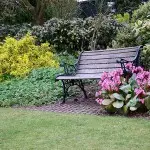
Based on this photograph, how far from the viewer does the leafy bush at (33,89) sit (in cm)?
824

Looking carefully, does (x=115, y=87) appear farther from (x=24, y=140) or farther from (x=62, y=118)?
(x=24, y=140)

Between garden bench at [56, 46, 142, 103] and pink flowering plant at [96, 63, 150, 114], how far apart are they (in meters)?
0.86

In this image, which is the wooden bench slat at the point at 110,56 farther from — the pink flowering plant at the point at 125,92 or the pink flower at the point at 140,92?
the pink flower at the point at 140,92

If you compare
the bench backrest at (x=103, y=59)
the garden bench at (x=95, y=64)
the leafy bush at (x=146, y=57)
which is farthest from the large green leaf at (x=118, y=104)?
the leafy bush at (x=146, y=57)

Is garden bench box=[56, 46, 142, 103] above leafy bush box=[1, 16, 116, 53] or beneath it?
beneath

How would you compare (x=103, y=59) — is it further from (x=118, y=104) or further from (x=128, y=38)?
(x=118, y=104)

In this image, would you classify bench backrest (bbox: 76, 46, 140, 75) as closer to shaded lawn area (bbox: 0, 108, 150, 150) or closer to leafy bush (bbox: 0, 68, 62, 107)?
leafy bush (bbox: 0, 68, 62, 107)

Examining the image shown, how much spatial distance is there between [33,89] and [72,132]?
148 inches

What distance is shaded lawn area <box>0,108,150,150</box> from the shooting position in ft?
15.4

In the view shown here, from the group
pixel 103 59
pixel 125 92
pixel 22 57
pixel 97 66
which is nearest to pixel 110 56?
pixel 103 59

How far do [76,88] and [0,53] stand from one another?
3531 mm

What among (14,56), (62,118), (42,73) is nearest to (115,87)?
(62,118)

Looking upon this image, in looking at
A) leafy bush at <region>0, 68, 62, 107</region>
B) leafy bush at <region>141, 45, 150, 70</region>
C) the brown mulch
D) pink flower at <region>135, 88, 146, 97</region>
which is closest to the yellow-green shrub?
leafy bush at <region>0, 68, 62, 107</region>

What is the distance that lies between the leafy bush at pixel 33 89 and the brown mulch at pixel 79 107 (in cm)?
33
